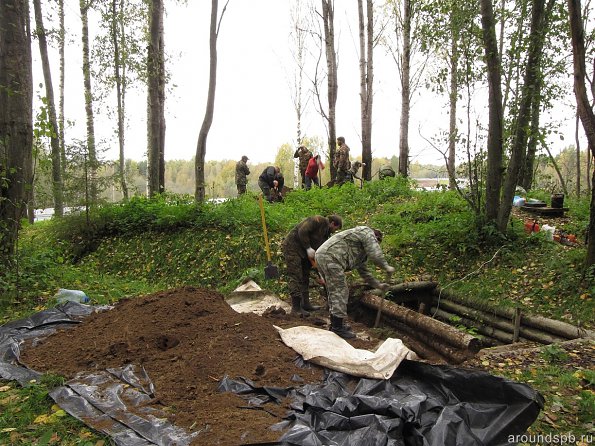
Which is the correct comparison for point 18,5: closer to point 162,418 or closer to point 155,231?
point 155,231

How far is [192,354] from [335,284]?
2091 millimetres

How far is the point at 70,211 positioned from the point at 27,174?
3459mm

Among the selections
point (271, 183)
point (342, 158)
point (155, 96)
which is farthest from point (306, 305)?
point (342, 158)

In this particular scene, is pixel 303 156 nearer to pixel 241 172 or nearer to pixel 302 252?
pixel 241 172

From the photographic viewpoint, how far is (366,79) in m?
15.2

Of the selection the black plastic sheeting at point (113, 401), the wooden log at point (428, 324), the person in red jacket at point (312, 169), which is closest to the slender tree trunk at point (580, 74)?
the wooden log at point (428, 324)

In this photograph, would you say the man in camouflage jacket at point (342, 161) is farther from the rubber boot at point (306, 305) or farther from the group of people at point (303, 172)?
the rubber boot at point (306, 305)

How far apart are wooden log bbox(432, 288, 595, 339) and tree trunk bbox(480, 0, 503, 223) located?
2.01m

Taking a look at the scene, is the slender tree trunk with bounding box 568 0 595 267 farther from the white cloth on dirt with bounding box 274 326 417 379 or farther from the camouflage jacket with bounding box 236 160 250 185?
the camouflage jacket with bounding box 236 160 250 185

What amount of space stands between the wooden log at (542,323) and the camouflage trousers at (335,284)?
8.13 ft

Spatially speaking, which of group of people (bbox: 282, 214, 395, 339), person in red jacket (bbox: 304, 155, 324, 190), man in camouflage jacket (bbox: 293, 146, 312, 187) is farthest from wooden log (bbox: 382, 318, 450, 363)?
man in camouflage jacket (bbox: 293, 146, 312, 187)

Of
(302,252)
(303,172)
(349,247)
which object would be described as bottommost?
(302,252)

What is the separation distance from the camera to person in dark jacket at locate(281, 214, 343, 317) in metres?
6.30

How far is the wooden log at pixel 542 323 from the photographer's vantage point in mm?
→ 5227
